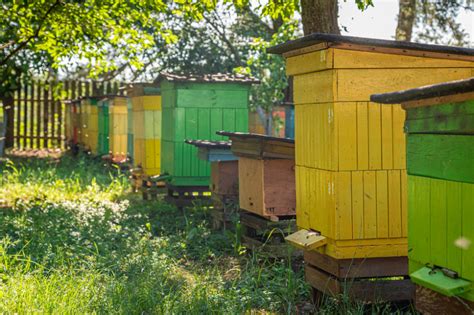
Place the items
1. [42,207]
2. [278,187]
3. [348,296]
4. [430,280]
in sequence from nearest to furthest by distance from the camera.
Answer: [430,280], [348,296], [278,187], [42,207]

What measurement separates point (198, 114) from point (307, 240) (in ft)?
15.9

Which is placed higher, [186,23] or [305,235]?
[186,23]

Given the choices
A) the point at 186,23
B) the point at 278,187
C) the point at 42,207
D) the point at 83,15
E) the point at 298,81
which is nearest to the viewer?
the point at 298,81

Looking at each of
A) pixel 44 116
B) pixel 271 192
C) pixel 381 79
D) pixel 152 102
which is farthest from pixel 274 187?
pixel 44 116

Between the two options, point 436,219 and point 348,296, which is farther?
point 348,296

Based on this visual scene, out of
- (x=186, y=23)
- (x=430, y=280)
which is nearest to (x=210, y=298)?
(x=430, y=280)

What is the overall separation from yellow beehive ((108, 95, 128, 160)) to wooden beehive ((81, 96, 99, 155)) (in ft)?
8.01

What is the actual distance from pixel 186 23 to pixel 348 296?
1406cm

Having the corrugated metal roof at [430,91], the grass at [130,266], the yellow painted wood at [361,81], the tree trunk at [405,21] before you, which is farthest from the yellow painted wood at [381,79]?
the tree trunk at [405,21]

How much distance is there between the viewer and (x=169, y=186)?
9.90 meters

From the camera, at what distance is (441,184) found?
351 centimetres

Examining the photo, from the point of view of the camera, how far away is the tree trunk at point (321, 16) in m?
7.51

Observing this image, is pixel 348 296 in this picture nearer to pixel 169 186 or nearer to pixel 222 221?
pixel 222 221

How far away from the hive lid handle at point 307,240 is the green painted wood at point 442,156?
4.05 feet
